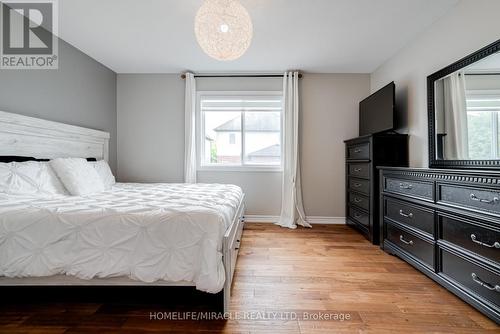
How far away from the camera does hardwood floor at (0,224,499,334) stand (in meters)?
1.41

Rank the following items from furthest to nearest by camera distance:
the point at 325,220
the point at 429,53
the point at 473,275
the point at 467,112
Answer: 1. the point at 325,220
2. the point at 429,53
3. the point at 467,112
4. the point at 473,275

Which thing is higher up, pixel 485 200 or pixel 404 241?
pixel 485 200

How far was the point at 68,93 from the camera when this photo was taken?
113 inches

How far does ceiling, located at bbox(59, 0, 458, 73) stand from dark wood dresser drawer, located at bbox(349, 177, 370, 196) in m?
1.68

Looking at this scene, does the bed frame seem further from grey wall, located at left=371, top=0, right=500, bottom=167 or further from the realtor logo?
grey wall, located at left=371, top=0, right=500, bottom=167

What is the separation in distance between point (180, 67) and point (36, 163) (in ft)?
7.32

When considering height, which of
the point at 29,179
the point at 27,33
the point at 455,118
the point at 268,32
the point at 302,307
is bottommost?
the point at 302,307

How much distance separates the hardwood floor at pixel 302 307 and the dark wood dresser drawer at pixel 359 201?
83 cm

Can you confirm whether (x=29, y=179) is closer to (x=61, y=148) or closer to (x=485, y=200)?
(x=61, y=148)

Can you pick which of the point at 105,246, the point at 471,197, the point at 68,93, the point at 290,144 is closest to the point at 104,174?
the point at 68,93

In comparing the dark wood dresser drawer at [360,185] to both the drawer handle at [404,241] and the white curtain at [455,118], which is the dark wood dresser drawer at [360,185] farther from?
the white curtain at [455,118]

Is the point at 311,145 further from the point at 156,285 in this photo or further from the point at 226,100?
the point at 156,285

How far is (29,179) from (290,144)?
3.03 m

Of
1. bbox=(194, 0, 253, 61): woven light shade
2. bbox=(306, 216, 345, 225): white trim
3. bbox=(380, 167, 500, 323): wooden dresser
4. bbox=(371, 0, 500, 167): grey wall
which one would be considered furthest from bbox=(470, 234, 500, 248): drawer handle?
bbox=(306, 216, 345, 225): white trim
